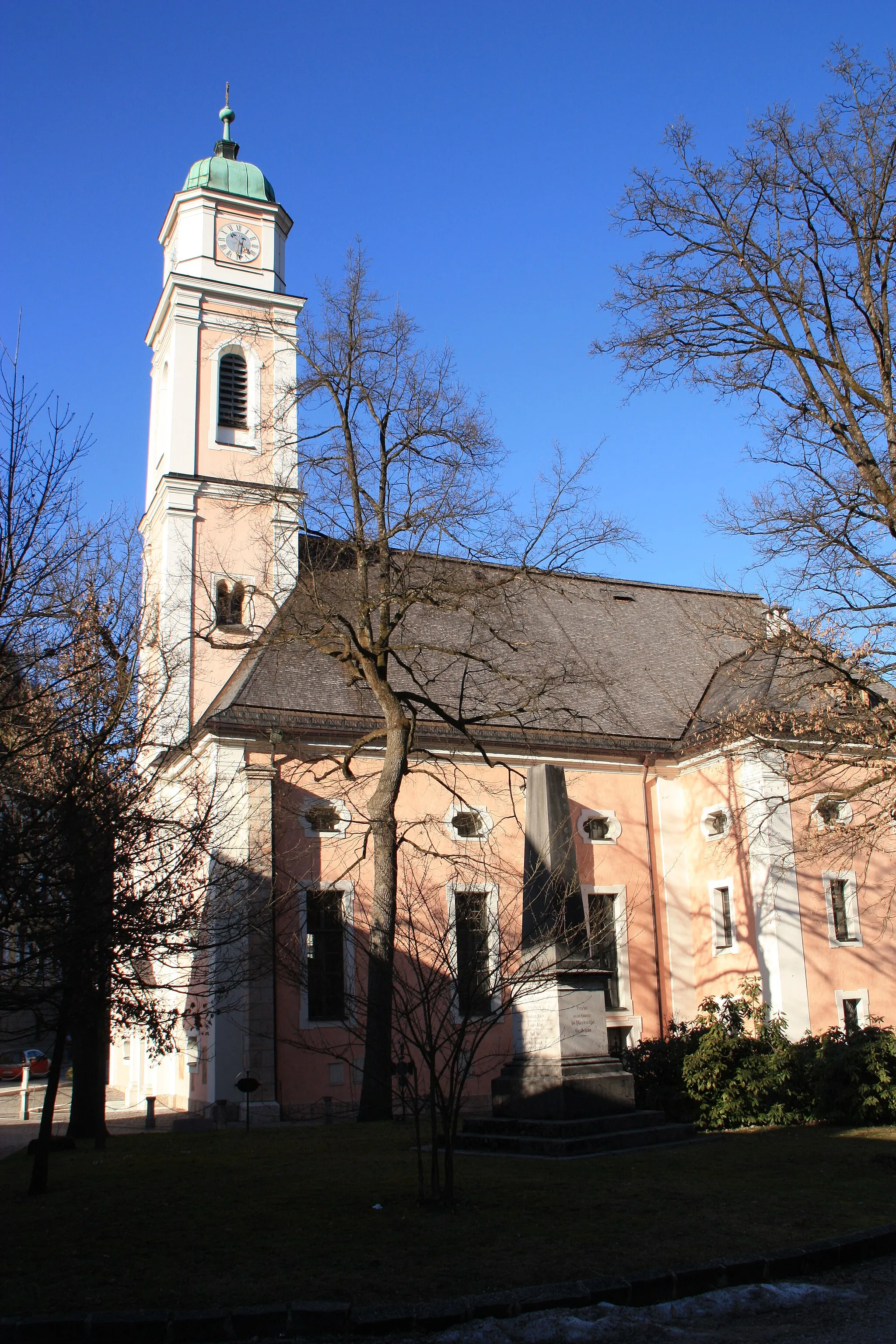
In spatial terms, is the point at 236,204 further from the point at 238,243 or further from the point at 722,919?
the point at 722,919

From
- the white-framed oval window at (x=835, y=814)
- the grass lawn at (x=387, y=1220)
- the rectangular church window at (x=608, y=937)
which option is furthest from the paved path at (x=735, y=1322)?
the rectangular church window at (x=608, y=937)

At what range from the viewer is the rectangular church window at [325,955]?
20906 millimetres

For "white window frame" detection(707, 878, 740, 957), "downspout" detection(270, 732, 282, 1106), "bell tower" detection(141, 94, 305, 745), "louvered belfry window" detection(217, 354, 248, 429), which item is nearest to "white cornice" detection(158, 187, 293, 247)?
"bell tower" detection(141, 94, 305, 745)

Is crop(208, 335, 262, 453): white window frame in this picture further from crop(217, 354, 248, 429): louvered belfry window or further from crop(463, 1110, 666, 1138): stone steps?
crop(463, 1110, 666, 1138): stone steps

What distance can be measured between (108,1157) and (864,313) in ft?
48.7

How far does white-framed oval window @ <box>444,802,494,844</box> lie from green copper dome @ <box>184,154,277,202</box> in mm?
16691

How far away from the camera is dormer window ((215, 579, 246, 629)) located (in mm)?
25531

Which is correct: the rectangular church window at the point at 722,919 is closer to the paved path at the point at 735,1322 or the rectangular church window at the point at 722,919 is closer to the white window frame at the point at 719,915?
the white window frame at the point at 719,915

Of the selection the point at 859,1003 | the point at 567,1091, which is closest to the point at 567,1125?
the point at 567,1091

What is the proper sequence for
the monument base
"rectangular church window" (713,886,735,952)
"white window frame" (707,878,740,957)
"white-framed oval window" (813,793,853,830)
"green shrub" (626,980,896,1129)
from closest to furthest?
the monument base < "green shrub" (626,980,896,1129) < "white-framed oval window" (813,793,853,830) < "white window frame" (707,878,740,957) < "rectangular church window" (713,886,735,952)

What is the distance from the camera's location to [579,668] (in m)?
26.9

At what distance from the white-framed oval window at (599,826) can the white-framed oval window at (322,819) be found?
5.47m

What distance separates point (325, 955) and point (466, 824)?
392cm

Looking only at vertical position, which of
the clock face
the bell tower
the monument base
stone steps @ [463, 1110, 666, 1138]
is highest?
the clock face
